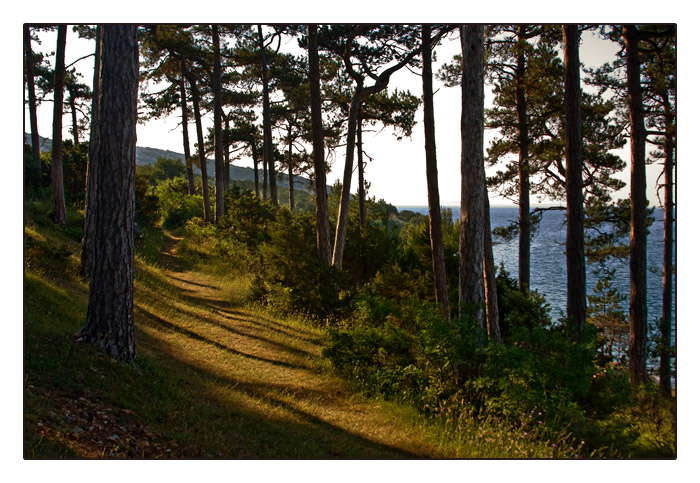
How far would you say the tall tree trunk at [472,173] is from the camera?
6680 mm

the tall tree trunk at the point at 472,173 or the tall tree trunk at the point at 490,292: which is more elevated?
the tall tree trunk at the point at 472,173

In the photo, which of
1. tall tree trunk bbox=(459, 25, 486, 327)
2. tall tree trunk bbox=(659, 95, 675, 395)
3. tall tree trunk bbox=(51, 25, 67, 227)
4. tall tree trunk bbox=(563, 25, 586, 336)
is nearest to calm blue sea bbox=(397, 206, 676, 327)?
tall tree trunk bbox=(659, 95, 675, 395)

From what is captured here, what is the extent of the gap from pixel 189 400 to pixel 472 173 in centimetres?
496

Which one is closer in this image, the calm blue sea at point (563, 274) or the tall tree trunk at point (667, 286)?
the tall tree trunk at point (667, 286)

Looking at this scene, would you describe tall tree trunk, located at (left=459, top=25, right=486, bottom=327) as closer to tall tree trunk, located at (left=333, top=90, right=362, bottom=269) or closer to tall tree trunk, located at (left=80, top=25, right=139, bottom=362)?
tall tree trunk, located at (left=80, top=25, right=139, bottom=362)

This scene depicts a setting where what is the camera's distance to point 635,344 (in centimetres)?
989

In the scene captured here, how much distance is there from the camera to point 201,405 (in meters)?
4.79

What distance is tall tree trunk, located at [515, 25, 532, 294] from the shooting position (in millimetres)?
12477

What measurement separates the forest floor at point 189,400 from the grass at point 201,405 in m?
0.01

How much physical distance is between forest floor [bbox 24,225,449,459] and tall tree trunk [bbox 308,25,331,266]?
3.63 m

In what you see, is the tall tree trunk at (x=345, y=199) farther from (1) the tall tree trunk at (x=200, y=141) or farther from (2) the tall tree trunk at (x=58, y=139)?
(1) the tall tree trunk at (x=200, y=141)

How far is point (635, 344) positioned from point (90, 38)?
12.7 metres

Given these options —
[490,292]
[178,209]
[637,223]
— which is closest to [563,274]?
[637,223]

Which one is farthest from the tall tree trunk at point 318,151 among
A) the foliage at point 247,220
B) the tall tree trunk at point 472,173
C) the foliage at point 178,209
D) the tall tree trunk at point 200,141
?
the foliage at point 178,209
